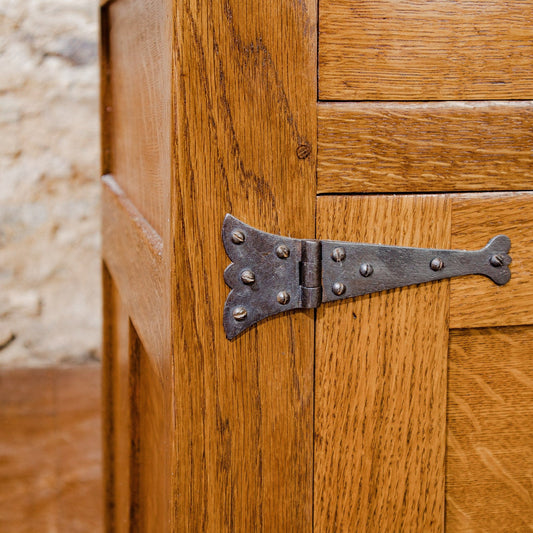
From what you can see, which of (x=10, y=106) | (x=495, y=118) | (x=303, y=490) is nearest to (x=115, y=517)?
(x=303, y=490)

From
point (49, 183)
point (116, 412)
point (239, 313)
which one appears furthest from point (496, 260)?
point (49, 183)

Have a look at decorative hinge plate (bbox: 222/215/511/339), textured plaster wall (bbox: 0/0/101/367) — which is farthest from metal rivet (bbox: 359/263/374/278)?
textured plaster wall (bbox: 0/0/101/367)

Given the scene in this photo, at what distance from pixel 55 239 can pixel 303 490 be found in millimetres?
1427

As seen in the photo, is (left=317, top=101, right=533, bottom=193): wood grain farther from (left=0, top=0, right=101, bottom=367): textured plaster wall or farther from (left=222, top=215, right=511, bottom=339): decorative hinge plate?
(left=0, top=0, right=101, bottom=367): textured plaster wall

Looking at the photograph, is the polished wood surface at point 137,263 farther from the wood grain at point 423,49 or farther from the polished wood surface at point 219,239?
the wood grain at point 423,49

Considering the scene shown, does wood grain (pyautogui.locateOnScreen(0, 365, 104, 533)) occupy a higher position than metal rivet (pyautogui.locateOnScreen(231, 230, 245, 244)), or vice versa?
metal rivet (pyautogui.locateOnScreen(231, 230, 245, 244))

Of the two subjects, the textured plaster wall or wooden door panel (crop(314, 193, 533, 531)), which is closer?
wooden door panel (crop(314, 193, 533, 531))

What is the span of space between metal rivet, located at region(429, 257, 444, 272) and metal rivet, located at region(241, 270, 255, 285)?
0.49 ft

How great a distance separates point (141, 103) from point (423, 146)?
34 centimetres

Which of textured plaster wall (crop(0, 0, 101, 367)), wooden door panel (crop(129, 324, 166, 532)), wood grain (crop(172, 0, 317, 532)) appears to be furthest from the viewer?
textured plaster wall (crop(0, 0, 101, 367))

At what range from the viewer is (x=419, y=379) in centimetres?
63

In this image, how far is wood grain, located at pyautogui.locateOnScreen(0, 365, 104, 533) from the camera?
5.00 ft

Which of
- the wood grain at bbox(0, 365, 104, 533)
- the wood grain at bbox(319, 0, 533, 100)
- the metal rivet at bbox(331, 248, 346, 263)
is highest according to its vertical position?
the wood grain at bbox(319, 0, 533, 100)

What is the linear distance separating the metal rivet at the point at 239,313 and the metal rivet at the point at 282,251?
0.16 ft
